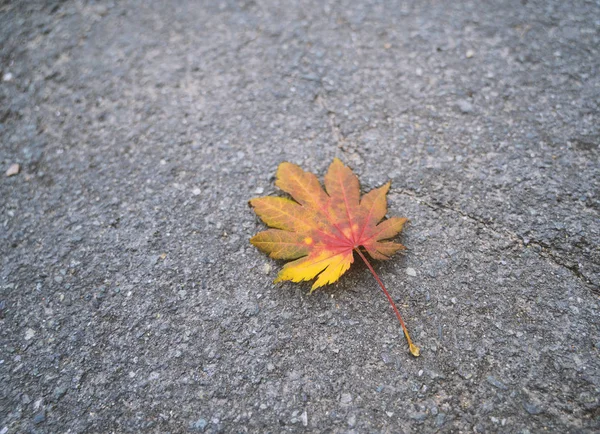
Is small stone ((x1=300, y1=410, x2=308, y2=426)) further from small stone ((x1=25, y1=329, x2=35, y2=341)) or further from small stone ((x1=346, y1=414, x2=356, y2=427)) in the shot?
small stone ((x1=25, y1=329, x2=35, y2=341))

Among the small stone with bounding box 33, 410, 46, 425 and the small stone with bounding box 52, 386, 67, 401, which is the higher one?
the small stone with bounding box 52, 386, 67, 401

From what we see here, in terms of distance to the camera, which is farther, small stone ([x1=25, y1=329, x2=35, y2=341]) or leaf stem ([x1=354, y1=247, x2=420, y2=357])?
small stone ([x1=25, y1=329, x2=35, y2=341])

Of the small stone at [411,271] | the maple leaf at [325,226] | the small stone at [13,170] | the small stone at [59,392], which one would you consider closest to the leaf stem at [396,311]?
the maple leaf at [325,226]

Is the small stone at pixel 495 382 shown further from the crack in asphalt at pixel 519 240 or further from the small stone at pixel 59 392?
the small stone at pixel 59 392

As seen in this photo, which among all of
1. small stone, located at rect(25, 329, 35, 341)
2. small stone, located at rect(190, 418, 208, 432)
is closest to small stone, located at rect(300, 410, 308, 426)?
small stone, located at rect(190, 418, 208, 432)

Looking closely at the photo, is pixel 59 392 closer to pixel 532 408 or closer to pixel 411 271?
pixel 411 271

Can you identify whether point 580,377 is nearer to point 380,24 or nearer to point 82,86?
point 380,24

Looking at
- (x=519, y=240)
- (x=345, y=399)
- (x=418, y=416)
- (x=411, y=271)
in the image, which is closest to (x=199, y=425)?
(x=345, y=399)
